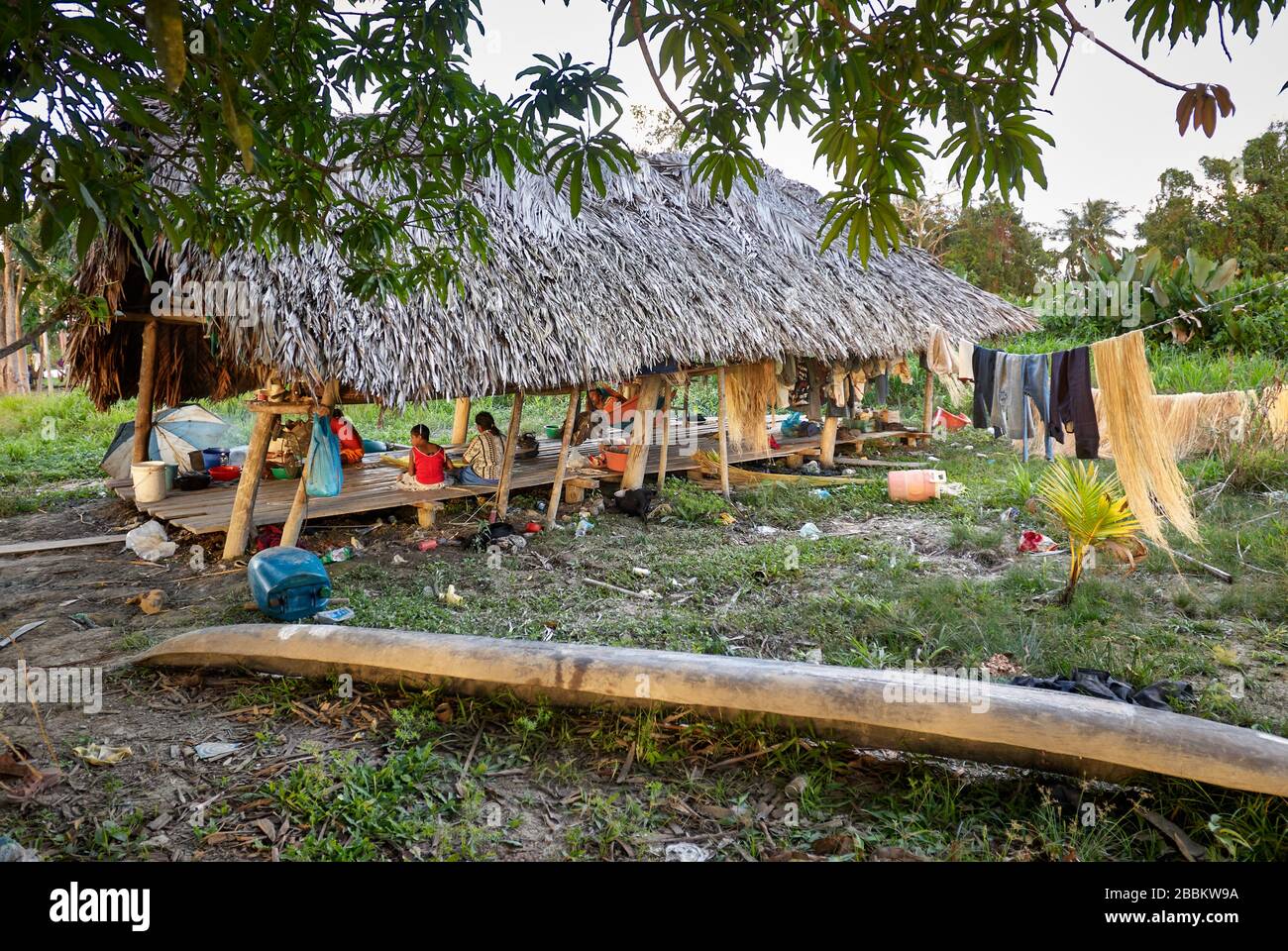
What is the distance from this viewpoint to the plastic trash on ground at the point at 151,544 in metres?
6.21

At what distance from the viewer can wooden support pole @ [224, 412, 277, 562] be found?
598cm

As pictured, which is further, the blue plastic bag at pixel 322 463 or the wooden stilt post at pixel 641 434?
the wooden stilt post at pixel 641 434

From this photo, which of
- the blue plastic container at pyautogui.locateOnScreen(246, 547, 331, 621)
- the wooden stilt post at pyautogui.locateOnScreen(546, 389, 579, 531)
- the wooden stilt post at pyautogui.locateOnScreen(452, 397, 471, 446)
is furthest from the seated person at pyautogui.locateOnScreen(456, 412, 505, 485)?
the blue plastic container at pyautogui.locateOnScreen(246, 547, 331, 621)

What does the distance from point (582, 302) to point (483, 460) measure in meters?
1.96

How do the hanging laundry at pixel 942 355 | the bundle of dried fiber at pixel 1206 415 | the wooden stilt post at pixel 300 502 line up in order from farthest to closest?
1. the hanging laundry at pixel 942 355
2. the bundle of dried fiber at pixel 1206 415
3. the wooden stilt post at pixel 300 502

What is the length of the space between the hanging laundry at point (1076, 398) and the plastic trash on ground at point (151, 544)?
7.39 meters

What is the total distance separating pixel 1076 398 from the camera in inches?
227

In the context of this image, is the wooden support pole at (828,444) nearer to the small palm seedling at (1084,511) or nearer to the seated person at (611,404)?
the seated person at (611,404)

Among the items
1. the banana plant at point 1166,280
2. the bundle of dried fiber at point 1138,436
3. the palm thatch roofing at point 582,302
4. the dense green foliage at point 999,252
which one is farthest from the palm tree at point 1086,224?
the bundle of dried fiber at point 1138,436

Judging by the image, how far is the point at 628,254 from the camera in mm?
7953

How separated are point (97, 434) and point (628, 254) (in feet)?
32.4

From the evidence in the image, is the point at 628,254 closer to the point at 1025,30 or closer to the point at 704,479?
the point at 704,479

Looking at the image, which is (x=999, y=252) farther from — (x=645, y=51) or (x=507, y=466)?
(x=645, y=51)
